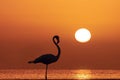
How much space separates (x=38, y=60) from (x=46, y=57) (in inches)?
19.6

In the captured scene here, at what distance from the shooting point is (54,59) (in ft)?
75.5

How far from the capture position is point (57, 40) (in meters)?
22.6

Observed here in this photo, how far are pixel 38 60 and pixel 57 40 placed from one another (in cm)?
152

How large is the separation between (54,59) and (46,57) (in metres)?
0.39

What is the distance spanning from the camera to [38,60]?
2330 centimetres

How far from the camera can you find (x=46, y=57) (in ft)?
75.6

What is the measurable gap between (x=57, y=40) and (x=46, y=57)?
3.51ft

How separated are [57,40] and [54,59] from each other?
1019 millimetres
